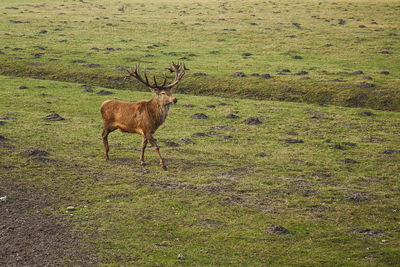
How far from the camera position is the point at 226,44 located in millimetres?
49969

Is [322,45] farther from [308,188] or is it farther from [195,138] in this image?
[308,188]

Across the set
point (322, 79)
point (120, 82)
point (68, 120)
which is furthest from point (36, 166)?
point (322, 79)

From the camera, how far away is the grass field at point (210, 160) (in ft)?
38.3

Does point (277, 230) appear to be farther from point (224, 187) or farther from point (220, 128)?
point (220, 128)

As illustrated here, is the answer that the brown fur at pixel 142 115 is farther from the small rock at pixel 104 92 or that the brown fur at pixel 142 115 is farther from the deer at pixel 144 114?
the small rock at pixel 104 92

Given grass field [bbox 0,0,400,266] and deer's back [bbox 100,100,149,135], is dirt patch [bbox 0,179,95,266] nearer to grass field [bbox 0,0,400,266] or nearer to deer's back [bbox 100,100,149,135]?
grass field [bbox 0,0,400,266]

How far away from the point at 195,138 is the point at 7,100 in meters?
13.3

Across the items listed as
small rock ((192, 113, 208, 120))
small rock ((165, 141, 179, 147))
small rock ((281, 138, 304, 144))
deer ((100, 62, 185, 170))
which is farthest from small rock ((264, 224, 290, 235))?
small rock ((192, 113, 208, 120))

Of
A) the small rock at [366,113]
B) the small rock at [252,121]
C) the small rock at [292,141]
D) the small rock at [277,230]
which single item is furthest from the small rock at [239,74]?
the small rock at [277,230]

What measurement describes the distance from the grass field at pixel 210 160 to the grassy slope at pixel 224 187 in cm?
6

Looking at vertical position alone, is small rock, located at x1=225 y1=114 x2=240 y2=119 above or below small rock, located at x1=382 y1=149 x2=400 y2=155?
below

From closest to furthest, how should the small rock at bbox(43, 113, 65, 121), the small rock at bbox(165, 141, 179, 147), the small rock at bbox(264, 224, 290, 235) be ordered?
the small rock at bbox(264, 224, 290, 235) < the small rock at bbox(165, 141, 179, 147) < the small rock at bbox(43, 113, 65, 121)

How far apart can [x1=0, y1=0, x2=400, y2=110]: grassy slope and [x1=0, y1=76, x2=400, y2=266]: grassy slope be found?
7.52m

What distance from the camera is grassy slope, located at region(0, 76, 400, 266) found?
37.9 feet
